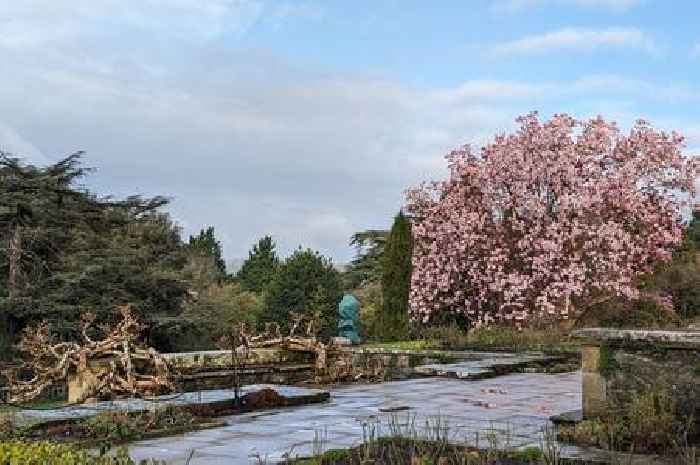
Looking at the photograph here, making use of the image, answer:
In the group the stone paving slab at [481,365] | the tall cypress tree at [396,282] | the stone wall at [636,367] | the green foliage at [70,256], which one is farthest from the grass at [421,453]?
the tall cypress tree at [396,282]

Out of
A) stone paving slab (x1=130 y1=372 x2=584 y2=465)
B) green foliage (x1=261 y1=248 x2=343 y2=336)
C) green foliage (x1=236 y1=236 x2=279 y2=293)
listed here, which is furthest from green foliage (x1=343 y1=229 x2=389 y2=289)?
stone paving slab (x1=130 y1=372 x2=584 y2=465)

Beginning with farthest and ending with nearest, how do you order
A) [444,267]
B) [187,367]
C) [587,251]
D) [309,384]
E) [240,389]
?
[444,267], [587,251], [309,384], [187,367], [240,389]

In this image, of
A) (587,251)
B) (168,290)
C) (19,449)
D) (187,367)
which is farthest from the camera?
(587,251)

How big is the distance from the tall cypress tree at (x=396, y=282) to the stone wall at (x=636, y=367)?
11.5 m

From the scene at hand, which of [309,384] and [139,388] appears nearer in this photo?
[139,388]

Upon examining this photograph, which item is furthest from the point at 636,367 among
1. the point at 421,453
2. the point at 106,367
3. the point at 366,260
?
the point at 366,260

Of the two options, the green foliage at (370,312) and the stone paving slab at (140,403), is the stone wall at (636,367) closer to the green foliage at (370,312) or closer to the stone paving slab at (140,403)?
the stone paving slab at (140,403)

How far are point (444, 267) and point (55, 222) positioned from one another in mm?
8750

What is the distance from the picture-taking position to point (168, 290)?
1653 centimetres

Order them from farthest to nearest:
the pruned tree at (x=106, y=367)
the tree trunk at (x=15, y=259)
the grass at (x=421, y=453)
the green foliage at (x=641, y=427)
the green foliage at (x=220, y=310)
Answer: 1. the green foliage at (x=220, y=310)
2. the tree trunk at (x=15, y=259)
3. the pruned tree at (x=106, y=367)
4. the green foliage at (x=641, y=427)
5. the grass at (x=421, y=453)

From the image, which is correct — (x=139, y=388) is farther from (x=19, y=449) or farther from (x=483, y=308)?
(x=483, y=308)

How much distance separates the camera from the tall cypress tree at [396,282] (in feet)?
57.5

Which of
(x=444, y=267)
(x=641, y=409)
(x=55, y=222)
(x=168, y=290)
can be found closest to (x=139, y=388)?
(x=641, y=409)

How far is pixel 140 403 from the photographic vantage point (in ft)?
22.5
